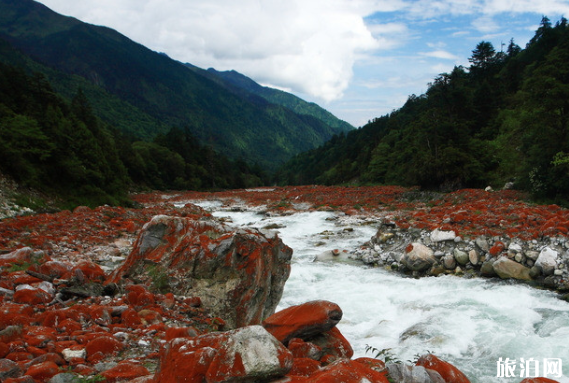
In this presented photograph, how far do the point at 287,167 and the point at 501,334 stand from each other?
139m

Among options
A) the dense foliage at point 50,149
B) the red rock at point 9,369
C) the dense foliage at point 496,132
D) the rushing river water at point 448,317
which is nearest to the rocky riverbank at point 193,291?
the red rock at point 9,369

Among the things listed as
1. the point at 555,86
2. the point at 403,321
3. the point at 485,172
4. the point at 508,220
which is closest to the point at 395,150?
the point at 485,172

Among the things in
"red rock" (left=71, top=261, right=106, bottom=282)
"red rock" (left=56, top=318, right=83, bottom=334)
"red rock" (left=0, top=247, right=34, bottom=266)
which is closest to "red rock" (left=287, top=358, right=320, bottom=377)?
"red rock" (left=56, top=318, right=83, bottom=334)

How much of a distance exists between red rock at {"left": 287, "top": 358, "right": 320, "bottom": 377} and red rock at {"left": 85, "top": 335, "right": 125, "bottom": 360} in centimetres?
261

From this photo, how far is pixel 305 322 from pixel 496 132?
44.9 metres

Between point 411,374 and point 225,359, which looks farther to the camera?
point 411,374

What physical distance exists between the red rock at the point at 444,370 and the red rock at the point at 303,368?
4.55 ft

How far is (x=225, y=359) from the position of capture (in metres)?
3.15

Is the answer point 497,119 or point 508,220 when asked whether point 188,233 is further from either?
point 497,119

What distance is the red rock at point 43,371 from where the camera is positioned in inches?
135

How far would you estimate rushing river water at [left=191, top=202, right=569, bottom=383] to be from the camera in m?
6.80

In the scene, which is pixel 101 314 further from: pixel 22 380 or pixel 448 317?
pixel 448 317

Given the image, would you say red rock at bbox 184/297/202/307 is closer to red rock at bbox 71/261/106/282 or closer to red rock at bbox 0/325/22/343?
red rock at bbox 71/261/106/282

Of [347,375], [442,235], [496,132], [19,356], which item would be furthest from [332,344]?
[496,132]
